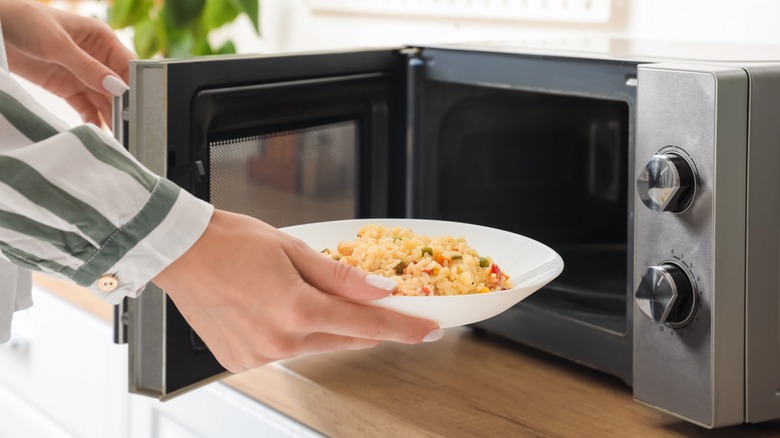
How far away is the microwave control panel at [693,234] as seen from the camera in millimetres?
683

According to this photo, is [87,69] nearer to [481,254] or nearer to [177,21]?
[481,254]

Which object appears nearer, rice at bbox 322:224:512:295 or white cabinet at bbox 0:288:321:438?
rice at bbox 322:224:512:295

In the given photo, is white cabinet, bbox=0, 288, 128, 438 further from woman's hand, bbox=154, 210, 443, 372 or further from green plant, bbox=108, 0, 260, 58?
green plant, bbox=108, 0, 260, 58

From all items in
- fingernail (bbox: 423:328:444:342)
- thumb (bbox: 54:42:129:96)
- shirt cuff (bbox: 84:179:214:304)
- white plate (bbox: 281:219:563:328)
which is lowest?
fingernail (bbox: 423:328:444:342)

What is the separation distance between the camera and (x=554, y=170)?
1101 millimetres

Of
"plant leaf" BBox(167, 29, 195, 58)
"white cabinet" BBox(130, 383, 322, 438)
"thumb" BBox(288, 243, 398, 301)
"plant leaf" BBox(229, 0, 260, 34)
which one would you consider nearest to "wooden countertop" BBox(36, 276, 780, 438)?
"white cabinet" BBox(130, 383, 322, 438)

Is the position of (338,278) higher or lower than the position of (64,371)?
higher

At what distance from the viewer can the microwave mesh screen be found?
2.74 feet

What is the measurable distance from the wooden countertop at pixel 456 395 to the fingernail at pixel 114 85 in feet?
0.97

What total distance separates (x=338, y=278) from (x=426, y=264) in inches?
3.7

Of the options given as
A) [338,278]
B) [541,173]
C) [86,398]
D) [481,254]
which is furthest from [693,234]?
[86,398]

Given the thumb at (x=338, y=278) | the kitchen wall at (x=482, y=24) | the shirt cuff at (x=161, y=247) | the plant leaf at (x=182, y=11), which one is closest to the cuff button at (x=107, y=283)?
the shirt cuff at (x=161, y=247)

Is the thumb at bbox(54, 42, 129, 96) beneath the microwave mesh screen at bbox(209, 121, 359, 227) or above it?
above

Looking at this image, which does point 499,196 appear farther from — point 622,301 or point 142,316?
point 142,316
